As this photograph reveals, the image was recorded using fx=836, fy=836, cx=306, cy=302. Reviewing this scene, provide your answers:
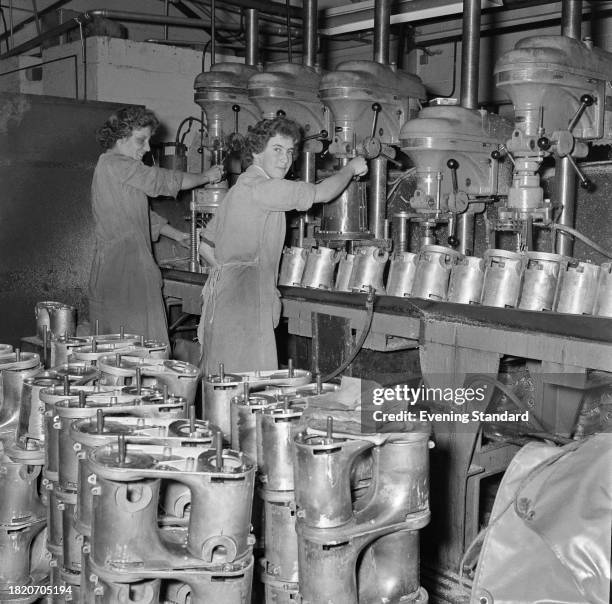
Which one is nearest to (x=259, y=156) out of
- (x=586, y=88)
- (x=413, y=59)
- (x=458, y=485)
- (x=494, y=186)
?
(x=494, y=186)

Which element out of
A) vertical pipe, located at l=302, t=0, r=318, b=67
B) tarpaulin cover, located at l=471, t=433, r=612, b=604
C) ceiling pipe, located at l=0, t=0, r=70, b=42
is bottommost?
tarpaulin cover, located at l=471, t=433, r=612, b=604

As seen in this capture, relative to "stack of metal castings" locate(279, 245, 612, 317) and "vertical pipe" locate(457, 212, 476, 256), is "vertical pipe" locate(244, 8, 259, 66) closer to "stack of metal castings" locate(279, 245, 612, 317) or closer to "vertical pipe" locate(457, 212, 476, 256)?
"stack of metal castings" locate(279, 245, 612, 317)

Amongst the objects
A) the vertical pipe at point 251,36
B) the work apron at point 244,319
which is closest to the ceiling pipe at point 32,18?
the vertical pipe at point 251,36

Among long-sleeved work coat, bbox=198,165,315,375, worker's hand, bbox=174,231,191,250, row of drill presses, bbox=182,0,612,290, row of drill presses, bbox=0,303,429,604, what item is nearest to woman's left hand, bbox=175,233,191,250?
worker's hand, bbox=174,231,191,250

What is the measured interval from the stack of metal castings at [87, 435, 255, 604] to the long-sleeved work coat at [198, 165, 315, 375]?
1.50m

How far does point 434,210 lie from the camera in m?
3.11

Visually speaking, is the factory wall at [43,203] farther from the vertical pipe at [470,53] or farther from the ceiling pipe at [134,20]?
the vertical pipe at [470,53]

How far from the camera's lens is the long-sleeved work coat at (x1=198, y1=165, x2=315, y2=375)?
303cm

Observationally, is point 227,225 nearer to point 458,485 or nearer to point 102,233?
point 102,233

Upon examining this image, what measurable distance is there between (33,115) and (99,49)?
94cm

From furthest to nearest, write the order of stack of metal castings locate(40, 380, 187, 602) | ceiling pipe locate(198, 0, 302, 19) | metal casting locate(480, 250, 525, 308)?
ceiling pipe locate(198, 0, 302, 19)
metal casting locate(480, 250, 525, 308)
stack of metal castings locate(40, 380, 187, 602)

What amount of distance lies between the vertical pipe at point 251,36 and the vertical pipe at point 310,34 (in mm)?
385

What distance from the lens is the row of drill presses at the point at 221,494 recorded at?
58.7 inches

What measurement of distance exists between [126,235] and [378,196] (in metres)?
1.13
